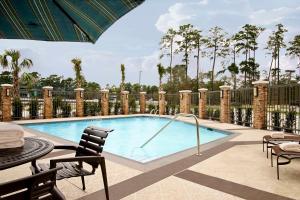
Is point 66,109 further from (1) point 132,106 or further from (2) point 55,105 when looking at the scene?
(1) point 132,106

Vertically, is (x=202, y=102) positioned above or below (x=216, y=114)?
above

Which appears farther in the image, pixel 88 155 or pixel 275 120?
pixel 275 120

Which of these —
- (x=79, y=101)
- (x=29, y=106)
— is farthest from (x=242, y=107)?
(x=29, y=106)

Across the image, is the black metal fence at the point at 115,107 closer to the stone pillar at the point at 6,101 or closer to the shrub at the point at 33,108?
the shrub at the point at 33,108

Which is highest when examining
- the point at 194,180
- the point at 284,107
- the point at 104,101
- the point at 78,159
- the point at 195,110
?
the point at 104,101

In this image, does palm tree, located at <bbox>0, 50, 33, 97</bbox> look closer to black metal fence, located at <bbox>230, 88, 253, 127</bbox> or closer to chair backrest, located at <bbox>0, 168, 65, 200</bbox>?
black metal fence, located at <bbox>230, 88, 253, 127</bbox>

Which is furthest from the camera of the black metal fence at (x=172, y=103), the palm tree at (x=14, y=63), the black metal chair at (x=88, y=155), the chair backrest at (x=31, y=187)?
the black metal fence at (x=172, y=103)

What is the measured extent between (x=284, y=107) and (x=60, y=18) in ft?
33.5

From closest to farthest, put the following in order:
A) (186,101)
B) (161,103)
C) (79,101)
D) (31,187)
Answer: (31,187)
(79,101)
(186,101)
(161,103)

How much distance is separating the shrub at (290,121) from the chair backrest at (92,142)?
372 inches

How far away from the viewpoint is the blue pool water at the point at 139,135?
931 centimetres

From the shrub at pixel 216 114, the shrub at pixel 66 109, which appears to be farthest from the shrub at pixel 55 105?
the shrub at pixel 216 114

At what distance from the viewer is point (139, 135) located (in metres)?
12.5

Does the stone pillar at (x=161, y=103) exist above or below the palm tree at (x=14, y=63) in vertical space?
below
